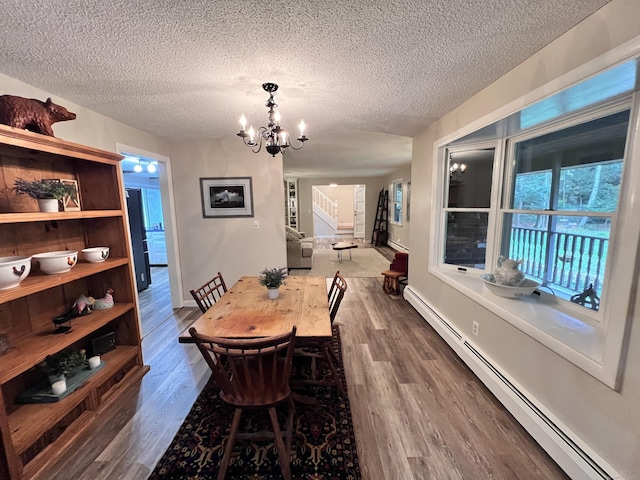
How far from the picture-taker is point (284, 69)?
169 cm

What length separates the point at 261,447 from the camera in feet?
5.04

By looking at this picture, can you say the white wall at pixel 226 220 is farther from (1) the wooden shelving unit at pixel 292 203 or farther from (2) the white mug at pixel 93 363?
(1) the wooden shelving unit at pixel 292 203

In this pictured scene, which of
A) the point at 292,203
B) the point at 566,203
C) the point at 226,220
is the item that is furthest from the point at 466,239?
the point at 292,203

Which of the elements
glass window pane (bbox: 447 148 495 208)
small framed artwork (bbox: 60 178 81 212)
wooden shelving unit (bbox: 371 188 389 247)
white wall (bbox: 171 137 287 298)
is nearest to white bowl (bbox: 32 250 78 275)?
small framed artwork (bbox: 60 178 81 212)

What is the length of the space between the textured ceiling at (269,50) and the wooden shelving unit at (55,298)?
0.51m

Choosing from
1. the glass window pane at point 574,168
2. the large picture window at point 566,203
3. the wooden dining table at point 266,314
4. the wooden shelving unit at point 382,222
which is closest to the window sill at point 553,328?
the large picture window at point 566,203

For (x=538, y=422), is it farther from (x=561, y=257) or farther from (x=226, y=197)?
(x=226, y=197)

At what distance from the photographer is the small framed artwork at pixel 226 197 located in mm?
3512

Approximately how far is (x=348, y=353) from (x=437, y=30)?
2483 mm

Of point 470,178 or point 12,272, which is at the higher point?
point 470,178

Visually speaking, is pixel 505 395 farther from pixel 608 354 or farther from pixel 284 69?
pixel 284 69

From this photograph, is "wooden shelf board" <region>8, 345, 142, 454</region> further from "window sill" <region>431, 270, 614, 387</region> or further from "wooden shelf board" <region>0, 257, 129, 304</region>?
"window sill" <region>431, 270, 614, 387</region>

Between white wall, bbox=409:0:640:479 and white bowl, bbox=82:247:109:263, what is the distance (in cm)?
302

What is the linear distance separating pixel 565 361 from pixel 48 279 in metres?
3.00
